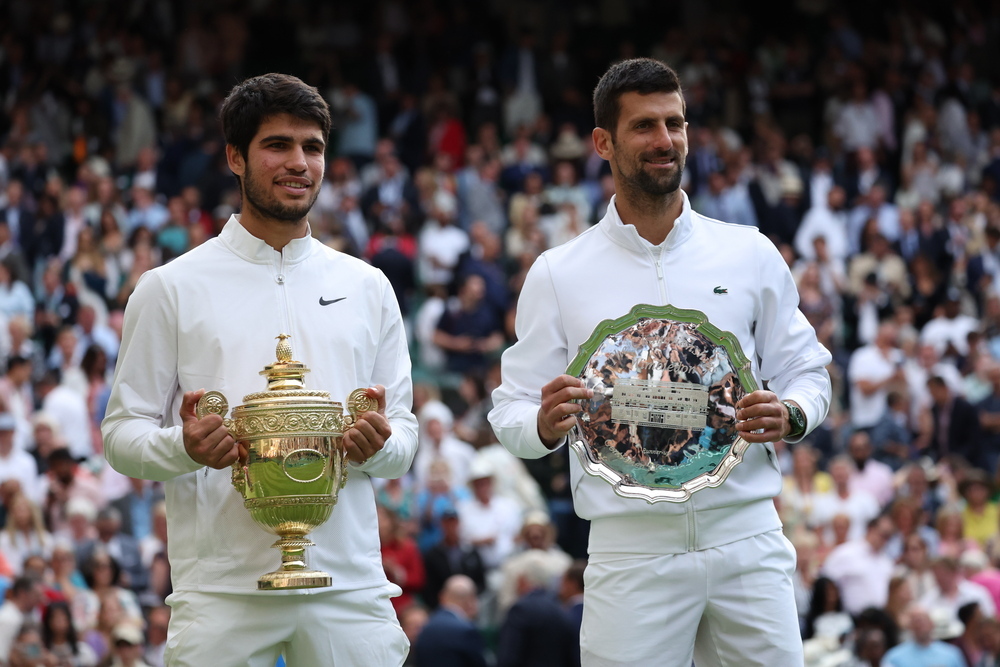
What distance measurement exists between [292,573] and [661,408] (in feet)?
3.80

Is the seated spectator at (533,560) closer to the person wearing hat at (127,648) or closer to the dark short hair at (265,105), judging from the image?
the person wearing hat at (127,648)

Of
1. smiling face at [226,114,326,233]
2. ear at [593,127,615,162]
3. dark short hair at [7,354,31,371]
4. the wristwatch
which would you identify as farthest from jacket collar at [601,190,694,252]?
dark short hair at [7,354,31,371]

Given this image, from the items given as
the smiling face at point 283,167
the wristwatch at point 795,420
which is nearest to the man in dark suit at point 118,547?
the smiling face at point 283,167


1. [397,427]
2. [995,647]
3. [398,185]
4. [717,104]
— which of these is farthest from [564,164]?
[397,427]

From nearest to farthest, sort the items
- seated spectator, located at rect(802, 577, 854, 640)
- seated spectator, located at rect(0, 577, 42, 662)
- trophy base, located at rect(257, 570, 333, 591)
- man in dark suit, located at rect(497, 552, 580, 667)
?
trophy base, located at rect(257, 570, 333, 591) → seated spectator, located at rect(0, 577, 42, 662) → man in dark suit, located at rect(497, 552, 580, 667) → seated spectator, located at rect(802, 577, 854, 640)

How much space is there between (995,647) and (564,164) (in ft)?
30.4

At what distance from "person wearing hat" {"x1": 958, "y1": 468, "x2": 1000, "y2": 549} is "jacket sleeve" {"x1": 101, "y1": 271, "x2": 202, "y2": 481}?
10.5m

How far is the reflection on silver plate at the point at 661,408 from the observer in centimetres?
457

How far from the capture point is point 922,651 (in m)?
10.9

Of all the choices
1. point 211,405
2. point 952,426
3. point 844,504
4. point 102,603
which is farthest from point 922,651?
point 211,405

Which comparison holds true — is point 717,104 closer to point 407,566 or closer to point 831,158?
point 831,158

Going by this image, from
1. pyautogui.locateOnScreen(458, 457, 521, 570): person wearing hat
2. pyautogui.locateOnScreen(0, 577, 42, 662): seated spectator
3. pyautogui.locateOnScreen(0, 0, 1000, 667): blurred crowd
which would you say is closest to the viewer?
pyautogui.locateOnScreen(0, 577, 42, 662): seated spectator

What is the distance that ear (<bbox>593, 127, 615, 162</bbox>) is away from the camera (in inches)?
194

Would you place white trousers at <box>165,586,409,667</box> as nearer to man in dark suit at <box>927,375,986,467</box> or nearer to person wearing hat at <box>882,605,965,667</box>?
person wearing hat at <box>882,605,965,667</box>
